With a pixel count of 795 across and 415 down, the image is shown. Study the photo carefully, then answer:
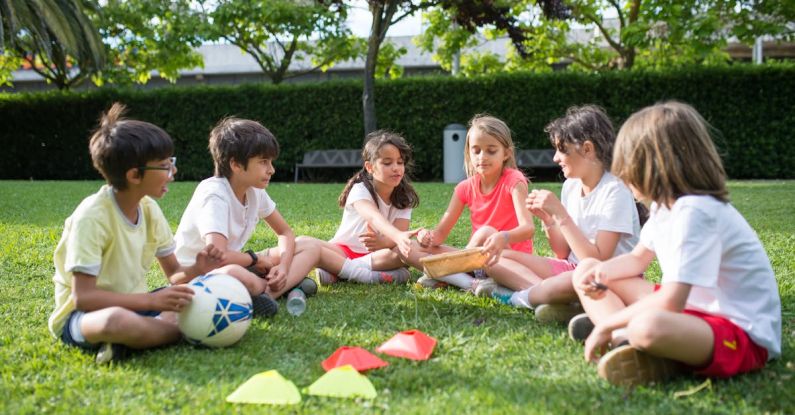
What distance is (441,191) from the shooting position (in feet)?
39.1

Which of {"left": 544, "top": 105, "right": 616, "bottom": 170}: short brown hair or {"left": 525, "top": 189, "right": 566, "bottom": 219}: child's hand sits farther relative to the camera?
{"left": 544, "top": 105, "right": 616, "bottom": 170}: short brown hair

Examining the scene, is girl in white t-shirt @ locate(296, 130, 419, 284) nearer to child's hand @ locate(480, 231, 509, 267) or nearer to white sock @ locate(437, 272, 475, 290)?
white sock @ locate(437, 272, 475, 290)

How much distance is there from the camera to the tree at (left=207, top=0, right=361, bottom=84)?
20.6 metres

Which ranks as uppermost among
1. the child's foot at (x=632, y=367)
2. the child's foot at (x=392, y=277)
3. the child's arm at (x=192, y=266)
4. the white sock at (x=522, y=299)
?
the child's arm at (x=192, y=266)

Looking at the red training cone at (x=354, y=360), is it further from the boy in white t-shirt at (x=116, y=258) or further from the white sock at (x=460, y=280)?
the white sock at (x=460, y=280)

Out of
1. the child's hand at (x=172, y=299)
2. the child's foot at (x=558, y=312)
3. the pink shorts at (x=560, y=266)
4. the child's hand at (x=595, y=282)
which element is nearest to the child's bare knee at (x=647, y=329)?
the child's hand at (x=595, y=282)

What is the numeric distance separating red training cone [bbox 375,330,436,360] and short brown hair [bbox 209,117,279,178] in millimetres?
1595

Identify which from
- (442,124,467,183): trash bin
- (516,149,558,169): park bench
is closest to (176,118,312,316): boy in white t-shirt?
(442,124,467,183): trash bin

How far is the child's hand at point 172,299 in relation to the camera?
299 cm

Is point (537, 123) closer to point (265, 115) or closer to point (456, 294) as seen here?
point (265, 115)

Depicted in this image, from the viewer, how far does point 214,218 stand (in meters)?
3.95

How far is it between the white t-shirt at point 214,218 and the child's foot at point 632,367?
2.31 meters

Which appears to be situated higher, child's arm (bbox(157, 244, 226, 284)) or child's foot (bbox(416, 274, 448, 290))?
child's arm (bbox(157, 244, 226, 284))

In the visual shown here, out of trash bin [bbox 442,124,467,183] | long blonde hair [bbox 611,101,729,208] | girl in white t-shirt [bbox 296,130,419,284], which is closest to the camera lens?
long blonde hair [bbox 611,101,729,208]
